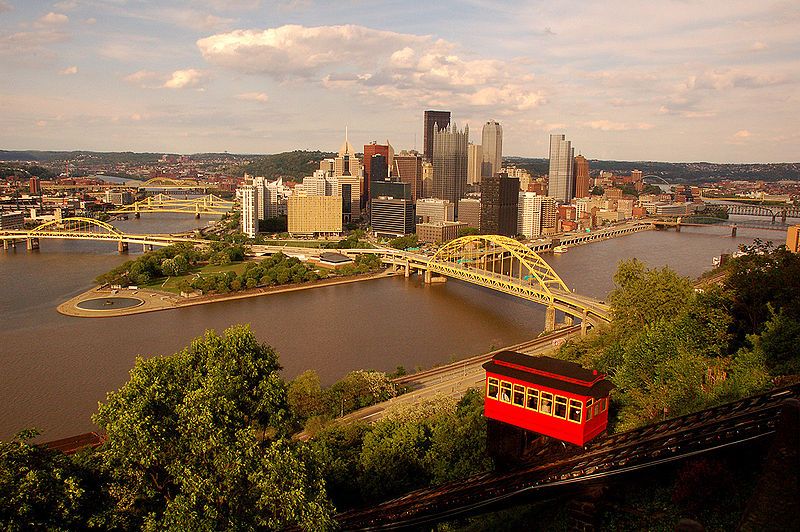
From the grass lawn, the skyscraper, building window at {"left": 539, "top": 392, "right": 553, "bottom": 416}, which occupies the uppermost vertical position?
the skyscraper

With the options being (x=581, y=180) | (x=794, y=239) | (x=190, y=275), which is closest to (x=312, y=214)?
(x=190, y=275)

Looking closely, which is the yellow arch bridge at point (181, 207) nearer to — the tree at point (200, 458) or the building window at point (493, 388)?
the tree at point (200, 458)

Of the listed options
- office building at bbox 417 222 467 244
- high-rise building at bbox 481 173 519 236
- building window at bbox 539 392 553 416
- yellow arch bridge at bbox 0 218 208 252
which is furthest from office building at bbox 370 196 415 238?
building window at bbox 539 392 553 416

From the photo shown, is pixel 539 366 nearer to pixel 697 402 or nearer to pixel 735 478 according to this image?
pixel 735 478

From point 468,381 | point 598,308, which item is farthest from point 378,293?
point 468,381

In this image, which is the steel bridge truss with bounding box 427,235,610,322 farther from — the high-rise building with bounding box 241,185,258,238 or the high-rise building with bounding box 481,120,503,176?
the high-rise building with bounding box 481,120,503,176

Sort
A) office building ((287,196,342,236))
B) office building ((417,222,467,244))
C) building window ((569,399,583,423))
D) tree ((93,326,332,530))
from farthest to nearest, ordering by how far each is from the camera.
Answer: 1. office building ((287,196,342,236))
2. office building ((417,222,467,244))
3. building window ((569,399,583,423))
4. tree ((93,326,332,530))
